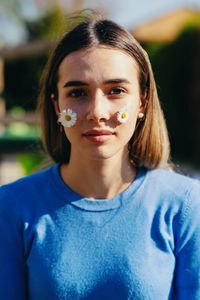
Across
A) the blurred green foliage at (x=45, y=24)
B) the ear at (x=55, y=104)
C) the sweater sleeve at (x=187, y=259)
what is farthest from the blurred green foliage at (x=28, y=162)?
the blurred green foliage at (x=45, y=24)

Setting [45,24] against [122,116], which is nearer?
[122,116]

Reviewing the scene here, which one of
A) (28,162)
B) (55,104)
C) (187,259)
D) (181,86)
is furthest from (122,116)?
(181,86)

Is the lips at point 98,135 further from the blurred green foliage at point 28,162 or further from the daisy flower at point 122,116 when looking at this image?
the blurred green foliage at point 28,162

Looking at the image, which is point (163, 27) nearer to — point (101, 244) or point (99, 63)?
point (99, 63)

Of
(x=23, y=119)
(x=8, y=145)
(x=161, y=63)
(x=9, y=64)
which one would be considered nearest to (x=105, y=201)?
(x=8, y=145)

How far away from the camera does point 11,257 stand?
1.77m

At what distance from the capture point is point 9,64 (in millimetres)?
18797

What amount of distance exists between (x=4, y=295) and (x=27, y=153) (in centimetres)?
415

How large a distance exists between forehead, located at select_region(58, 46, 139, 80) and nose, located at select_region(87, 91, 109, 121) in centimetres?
7

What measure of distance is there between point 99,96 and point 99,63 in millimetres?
101

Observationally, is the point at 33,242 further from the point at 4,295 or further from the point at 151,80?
the point at 151,80

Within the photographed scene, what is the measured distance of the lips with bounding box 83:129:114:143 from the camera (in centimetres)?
178

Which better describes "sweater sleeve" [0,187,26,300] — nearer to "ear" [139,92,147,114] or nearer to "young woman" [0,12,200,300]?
"young woman" [0,12,200,300]

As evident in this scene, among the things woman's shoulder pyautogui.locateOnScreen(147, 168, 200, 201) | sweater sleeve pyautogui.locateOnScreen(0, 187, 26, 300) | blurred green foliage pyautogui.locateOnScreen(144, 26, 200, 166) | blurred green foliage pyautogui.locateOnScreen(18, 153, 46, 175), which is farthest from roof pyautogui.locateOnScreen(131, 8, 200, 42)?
sweater sleeve pyautogui.locateOnScreen(0, 187, 26, 300)
